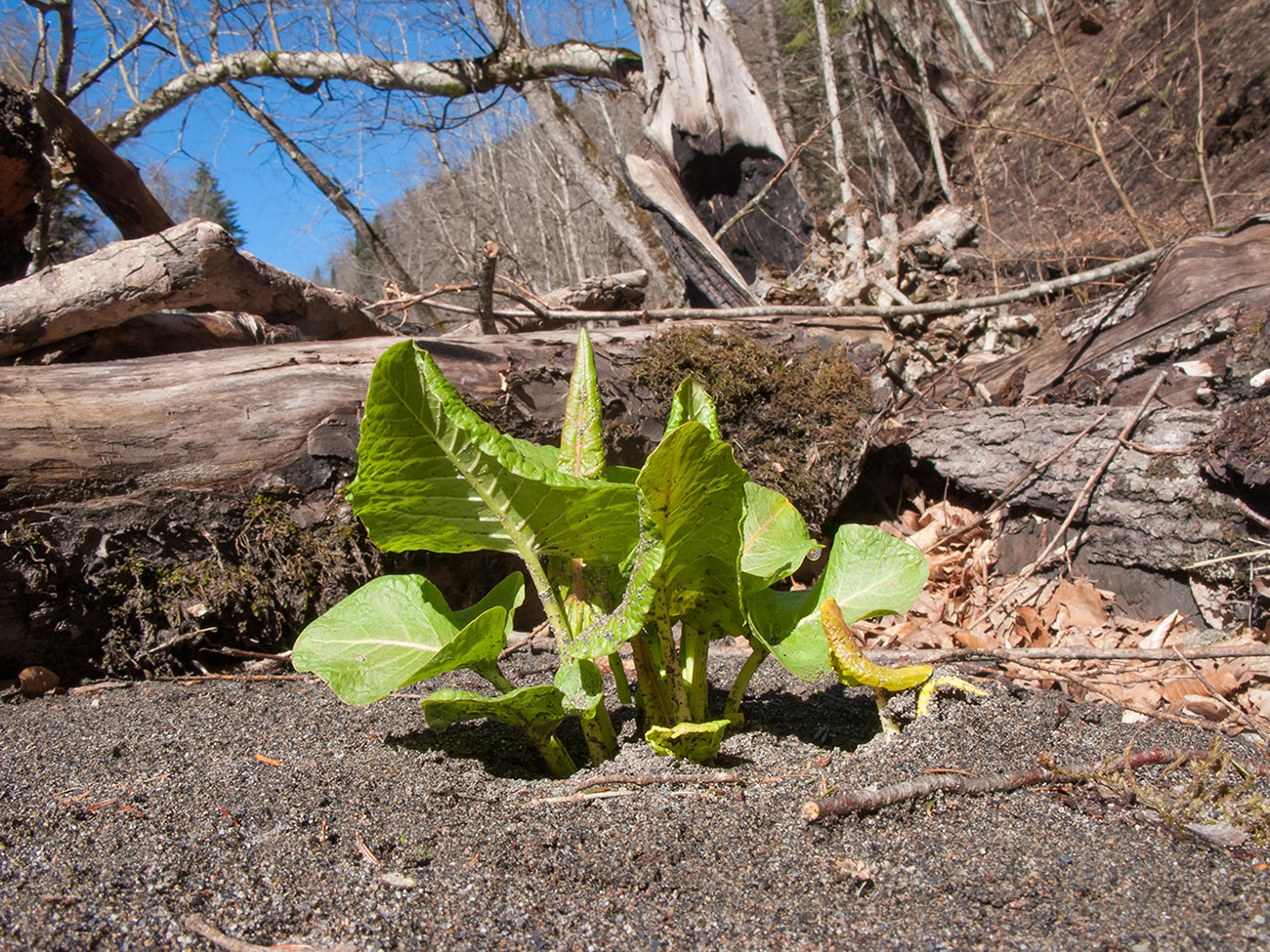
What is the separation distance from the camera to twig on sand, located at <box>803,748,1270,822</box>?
1.19 metres

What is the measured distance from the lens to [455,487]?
1299 millimetres

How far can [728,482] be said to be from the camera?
123 cm

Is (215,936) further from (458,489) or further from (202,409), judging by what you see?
(202,409)

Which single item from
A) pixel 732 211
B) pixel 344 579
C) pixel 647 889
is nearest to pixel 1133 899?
pixel 647 889

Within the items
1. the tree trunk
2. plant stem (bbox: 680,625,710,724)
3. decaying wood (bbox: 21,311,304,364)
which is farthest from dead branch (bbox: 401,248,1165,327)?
plant stem (bbox: 680,625,710,724)

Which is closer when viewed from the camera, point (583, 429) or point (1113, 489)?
point (583, 429)

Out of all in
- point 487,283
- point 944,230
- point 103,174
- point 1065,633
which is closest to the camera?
point 1065,633

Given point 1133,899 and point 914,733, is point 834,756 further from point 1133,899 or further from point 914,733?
point 1133,899

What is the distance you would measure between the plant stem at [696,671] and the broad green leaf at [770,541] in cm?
17

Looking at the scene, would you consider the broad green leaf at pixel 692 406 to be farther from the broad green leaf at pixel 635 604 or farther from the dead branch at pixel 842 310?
the dead branch at pixel 842 310

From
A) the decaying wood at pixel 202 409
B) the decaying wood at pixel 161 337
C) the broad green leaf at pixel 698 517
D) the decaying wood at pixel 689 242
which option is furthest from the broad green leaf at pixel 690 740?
the decaying wood at pixel 689 242

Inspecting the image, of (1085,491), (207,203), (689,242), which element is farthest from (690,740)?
(207,203)

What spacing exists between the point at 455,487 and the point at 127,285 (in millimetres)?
2156

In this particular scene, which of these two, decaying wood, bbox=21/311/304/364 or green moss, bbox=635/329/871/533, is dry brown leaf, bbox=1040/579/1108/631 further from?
decaying wood, bbox=21/311/304/364
